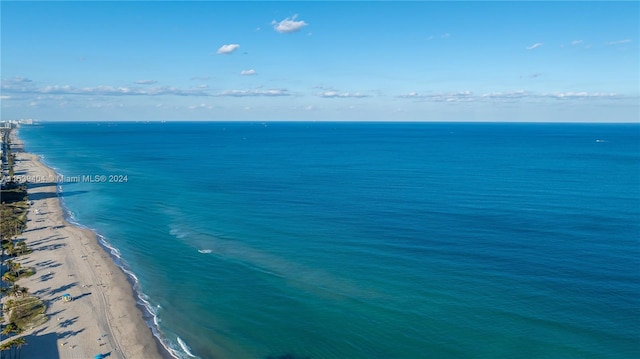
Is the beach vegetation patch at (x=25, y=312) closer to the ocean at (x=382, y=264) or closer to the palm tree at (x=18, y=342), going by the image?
the palm tree at (x=18, y=342)

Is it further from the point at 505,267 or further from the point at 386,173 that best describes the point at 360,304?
the point at 386,173

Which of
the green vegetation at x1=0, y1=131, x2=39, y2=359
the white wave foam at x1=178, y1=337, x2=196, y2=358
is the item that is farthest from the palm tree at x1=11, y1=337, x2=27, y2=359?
the white wave foam at x1=178, y1=337, x2=196, y2=358

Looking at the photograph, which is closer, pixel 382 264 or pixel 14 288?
pixel 14 288

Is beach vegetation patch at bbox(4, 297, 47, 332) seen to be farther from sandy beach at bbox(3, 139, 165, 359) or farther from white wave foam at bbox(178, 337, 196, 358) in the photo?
white wave foam at bbox(178, 337, 196, 358)

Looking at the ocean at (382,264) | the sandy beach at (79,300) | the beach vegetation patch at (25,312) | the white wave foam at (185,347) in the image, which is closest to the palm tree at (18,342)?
the sandy beach at (79,300)

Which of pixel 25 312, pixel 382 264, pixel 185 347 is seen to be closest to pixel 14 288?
pixel 25 312

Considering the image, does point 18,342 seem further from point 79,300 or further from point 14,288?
point 14,288
